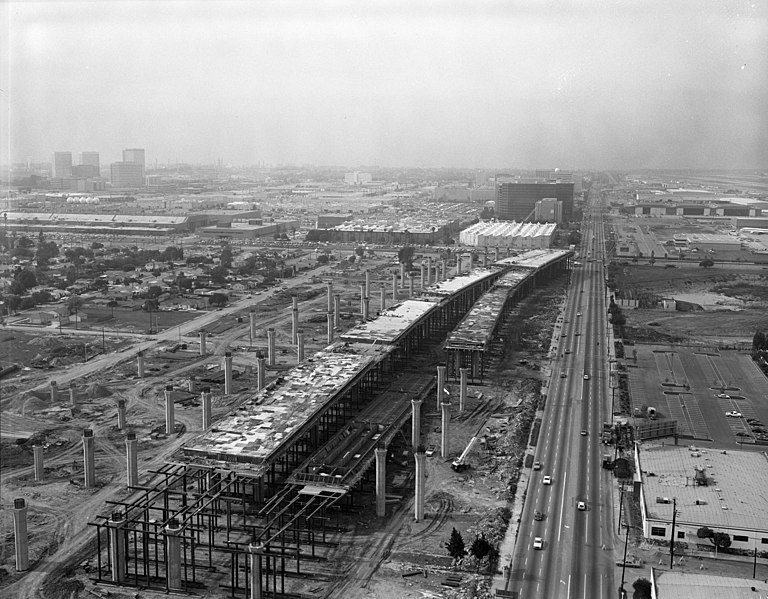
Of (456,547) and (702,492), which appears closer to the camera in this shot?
(456,547)

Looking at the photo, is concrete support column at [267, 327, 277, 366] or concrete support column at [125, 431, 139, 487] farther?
concrete support column at [267, 327, 277, 366]

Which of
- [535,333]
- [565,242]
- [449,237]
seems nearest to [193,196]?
[449,237]

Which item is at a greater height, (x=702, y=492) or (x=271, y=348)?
(x=271, y=348)

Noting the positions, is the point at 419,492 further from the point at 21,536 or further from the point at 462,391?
the point at 462,391

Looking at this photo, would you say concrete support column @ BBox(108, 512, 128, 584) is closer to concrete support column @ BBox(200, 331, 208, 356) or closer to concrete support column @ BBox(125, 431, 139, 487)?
concrete support column @ BBox(125, 431, 139, 487)

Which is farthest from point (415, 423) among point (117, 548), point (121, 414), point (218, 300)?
point (218, 300)

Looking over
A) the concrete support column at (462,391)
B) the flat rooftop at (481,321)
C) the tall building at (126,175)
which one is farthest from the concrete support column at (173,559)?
the tall building at (126,175)

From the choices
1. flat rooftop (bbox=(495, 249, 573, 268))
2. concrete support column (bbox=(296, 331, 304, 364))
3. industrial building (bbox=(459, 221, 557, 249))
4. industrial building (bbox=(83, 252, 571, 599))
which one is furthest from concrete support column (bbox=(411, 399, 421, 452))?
industrial building (bbox=(459, 221, 557, 249))
